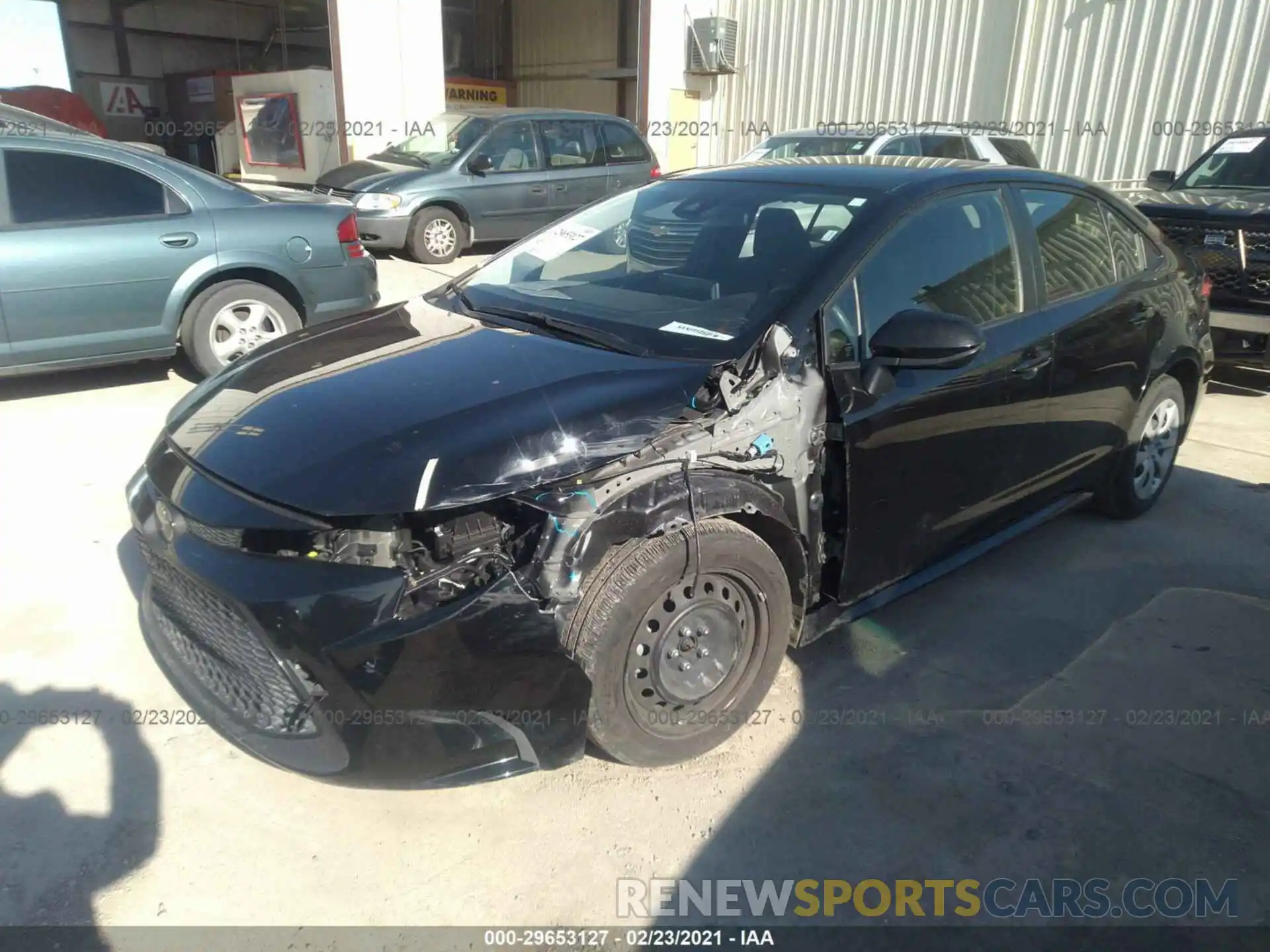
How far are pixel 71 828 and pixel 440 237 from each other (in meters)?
8.64

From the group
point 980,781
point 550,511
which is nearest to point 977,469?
point 980,781

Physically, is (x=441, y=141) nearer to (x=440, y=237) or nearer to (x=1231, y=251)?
(x=440, y=237)

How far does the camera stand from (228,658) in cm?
242

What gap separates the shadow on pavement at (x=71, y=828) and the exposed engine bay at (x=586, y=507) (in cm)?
86

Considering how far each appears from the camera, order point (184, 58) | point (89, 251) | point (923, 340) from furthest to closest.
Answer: point (184, 58) < point (89, 251) < point (923, 340)

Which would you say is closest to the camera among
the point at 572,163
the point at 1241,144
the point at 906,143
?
the point at 1241,144

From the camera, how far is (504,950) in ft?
7.09

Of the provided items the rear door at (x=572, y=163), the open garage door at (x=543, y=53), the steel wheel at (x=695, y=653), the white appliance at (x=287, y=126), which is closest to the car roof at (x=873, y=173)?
the steel wheel at (x=695, y=653)

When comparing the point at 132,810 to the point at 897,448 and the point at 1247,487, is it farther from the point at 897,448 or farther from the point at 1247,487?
the point at 1247,487

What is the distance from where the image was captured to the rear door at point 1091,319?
3.54m

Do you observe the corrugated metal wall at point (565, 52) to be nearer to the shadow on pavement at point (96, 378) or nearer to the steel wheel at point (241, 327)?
the shadow on pavement at point (96, 378)

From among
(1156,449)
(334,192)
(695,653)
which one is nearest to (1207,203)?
(1156,449)

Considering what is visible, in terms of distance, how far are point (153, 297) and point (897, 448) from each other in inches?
182

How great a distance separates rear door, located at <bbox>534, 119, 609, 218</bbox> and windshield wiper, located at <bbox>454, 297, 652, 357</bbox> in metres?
8.05
